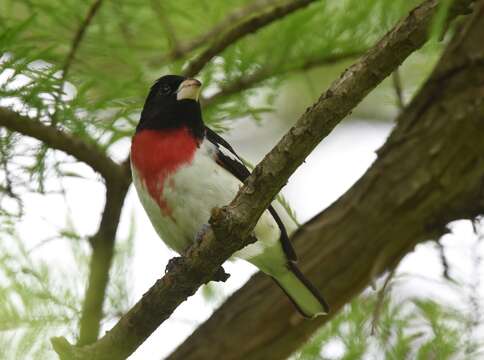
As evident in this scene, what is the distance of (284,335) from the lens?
3420mm

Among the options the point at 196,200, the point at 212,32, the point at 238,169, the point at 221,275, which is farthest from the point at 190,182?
the point at 212,32

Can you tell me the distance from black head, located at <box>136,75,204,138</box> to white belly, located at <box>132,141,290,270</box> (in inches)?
5.1

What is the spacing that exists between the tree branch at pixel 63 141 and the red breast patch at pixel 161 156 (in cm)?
11

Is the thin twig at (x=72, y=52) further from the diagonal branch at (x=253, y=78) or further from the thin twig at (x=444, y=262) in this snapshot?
the thin twig at (x=444, y=262)

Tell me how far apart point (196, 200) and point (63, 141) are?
1.49ft

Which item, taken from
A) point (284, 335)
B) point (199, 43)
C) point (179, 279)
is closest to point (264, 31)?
point (199, 43)

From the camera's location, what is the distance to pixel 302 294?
10.6ft

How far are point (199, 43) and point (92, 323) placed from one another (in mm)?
1244

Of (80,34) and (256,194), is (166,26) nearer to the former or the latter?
(80,34)

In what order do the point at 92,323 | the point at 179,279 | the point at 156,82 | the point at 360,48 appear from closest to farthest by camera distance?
the point at 179,279
the point at 92,323
the point at 156,82
the point at 360,48

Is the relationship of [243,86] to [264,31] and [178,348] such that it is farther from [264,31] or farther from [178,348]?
[178,348]

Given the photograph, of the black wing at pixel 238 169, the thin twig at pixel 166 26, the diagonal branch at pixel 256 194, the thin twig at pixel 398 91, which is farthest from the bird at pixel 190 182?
the thin twig at pixel 398 91

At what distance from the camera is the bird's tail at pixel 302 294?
127 inches

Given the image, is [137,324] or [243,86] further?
[243,86]
